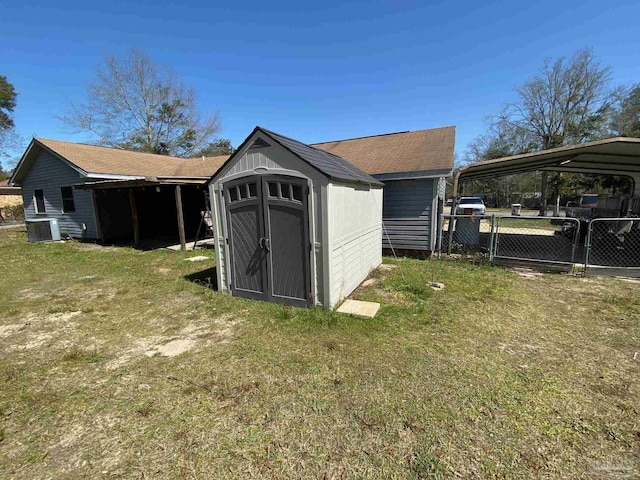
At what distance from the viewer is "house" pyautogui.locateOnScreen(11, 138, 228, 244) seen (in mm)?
12711

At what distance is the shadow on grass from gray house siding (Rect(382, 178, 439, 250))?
5199mm

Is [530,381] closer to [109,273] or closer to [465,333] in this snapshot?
[465,333]

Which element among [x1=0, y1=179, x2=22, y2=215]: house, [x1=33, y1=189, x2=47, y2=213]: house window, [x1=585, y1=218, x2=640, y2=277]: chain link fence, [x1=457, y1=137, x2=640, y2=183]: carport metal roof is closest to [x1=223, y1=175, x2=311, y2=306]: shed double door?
[x1=457, y1=137, x2=640, y2=183]: carport metal roof

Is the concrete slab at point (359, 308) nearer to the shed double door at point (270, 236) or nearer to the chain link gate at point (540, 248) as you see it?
the shed double door at point (270, 236)

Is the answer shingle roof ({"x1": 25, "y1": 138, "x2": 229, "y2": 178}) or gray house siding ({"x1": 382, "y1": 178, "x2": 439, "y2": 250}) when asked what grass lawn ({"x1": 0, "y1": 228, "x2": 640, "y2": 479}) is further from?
shingle roof ({"x1": 25, "y1": 138, "x2": 229, "y2": 178})

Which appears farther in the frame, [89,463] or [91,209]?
[91,209]

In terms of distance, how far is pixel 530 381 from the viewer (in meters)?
3.03

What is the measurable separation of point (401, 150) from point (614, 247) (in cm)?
697

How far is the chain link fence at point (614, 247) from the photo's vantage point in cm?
751

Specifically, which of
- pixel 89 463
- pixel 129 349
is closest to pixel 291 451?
pixel 89 463

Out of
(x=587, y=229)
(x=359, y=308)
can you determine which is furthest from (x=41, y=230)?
(x=587, y=229)

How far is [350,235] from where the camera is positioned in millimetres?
5477

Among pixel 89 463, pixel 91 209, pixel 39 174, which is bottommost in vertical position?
pixel 89 463

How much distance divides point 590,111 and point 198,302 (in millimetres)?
33757
